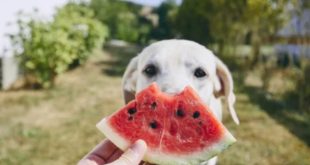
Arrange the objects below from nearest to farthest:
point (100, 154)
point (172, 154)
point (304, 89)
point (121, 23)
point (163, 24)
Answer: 1. point (172, 154)
2. point (100, 154)
3. point (304, 89)
4. point (121, 23)
5. point (163, 24)

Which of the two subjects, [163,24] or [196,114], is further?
[163,24]

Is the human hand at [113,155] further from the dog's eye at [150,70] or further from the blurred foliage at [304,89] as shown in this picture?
the blurred foliage at [304,89]

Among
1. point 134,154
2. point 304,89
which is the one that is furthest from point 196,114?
point 304,89

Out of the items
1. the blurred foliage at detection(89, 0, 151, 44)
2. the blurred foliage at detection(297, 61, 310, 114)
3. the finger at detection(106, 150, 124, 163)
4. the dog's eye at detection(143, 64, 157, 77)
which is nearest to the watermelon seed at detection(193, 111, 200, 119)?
the finger at detection(106, 150, 124, 163)

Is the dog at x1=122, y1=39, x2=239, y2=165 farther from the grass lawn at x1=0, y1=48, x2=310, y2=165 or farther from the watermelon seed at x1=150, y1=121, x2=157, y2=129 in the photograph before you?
the grass lawn at x1=0, y1=48, x2=310, y2=165

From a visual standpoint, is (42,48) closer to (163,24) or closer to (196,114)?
(196,114)

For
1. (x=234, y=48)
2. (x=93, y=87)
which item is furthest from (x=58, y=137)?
(x=234, y=48)

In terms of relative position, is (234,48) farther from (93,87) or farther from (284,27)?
(93,87)
